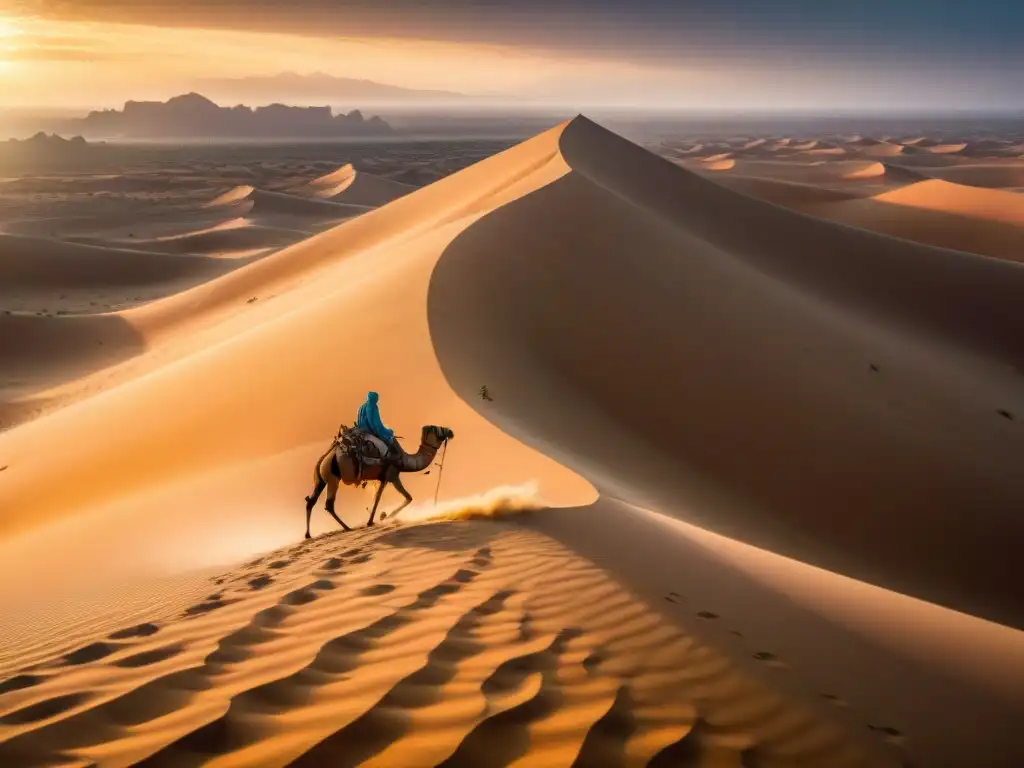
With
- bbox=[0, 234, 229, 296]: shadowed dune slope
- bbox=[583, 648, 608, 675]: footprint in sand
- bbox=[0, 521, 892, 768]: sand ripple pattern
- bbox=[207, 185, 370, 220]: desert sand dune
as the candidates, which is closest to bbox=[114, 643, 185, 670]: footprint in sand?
bbox=[0, 521, 892, 768]: sand ripple pattern

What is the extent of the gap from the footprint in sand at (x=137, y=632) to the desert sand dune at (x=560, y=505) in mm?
28

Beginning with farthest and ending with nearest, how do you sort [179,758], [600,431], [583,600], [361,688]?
[600,431] → [583,600] → [361,688] → [179,758]

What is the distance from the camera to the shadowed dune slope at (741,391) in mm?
9453

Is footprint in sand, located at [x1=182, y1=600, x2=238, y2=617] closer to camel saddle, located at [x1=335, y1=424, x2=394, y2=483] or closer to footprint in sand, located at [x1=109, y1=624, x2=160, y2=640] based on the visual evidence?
footprint in sand, located at [x1=109, y1=624, x2=160, y2=640]

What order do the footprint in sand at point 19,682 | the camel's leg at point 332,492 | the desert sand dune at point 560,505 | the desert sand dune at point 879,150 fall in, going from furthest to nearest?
the desert sand dune at point 879,150 → the camel's leg at point 332,492 → the footprint in sand at point 19,682 → the desert sand dune at point 560,505

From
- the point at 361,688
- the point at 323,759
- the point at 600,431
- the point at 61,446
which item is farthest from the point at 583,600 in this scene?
the point at 61,446

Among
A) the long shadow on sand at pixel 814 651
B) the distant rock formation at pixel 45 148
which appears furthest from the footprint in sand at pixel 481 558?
the distant rock formation at pixel 45 148

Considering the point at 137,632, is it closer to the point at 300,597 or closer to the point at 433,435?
the point at 300,597

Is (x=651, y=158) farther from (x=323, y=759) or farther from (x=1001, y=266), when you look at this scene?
(x=323, y=759)

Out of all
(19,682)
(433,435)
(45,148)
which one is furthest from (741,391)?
(45,148)

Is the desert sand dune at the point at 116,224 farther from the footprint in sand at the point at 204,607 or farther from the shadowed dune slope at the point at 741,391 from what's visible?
the footprint in sand at the point at 204,607

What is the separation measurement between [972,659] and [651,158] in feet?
78.8

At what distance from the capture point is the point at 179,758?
2953 millimetres

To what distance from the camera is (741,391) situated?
466 inches
